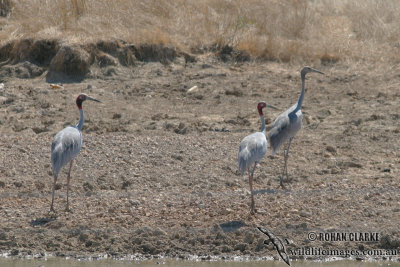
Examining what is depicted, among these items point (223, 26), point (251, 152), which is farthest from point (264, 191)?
point (223, 26)

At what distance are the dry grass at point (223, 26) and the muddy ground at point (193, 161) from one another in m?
0.54

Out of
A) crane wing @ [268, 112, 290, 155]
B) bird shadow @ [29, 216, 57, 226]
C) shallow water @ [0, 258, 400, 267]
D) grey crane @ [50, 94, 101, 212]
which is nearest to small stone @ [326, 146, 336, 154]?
crane wing @ [268, 112, 290, 155]

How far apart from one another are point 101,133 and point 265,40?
5434mm

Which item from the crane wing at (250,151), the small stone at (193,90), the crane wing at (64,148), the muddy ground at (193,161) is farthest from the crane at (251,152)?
the small stone at (193,90)

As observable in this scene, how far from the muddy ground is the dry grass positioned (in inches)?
21.4

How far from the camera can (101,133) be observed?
1353cm

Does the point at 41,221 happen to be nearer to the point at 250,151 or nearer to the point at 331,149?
the point at 250,151

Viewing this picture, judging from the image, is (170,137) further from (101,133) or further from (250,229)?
(250,229)

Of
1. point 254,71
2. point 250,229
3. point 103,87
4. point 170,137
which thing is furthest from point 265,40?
point 250,229

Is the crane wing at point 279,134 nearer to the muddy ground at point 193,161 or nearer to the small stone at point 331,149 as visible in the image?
the muddy ground at point 193,161

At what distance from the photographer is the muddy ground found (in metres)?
9.81

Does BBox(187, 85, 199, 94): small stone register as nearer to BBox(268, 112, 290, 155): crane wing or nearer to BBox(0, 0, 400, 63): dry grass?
BBox(0, 0, 400, 63): dry grass

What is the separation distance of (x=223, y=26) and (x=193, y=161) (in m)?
6.07

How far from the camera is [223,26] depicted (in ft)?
58.1
